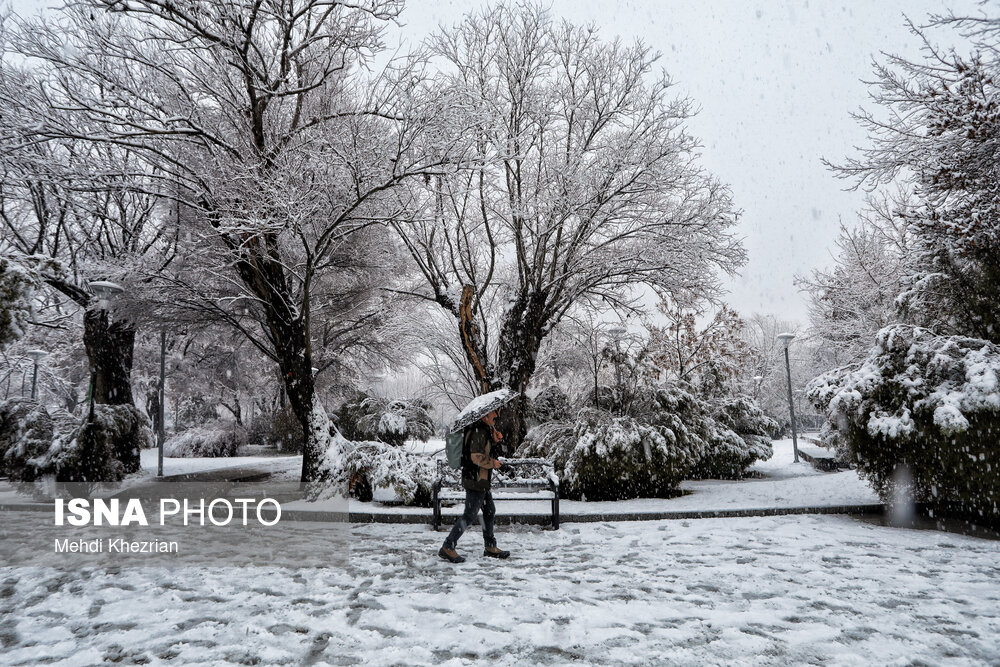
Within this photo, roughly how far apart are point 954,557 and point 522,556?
4.38 meters

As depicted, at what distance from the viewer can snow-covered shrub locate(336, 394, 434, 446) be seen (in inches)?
758

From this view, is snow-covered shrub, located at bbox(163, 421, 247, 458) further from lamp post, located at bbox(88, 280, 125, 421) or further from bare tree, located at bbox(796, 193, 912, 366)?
bare tree, located at bbox(796, 193, 912, 366)

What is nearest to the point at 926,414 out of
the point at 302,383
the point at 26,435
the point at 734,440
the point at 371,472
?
the point at 734,440

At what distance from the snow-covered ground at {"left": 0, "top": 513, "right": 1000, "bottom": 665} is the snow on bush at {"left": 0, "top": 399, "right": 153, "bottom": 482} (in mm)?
6047

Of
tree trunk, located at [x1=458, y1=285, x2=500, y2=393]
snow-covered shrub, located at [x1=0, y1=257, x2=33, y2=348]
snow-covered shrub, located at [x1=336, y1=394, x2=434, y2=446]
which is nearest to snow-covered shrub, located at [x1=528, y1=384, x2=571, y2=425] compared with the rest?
tree trunk, located at [x1=458, y1=285, x2=500, y2=393]

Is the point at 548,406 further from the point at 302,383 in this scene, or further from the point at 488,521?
the point at 488,521

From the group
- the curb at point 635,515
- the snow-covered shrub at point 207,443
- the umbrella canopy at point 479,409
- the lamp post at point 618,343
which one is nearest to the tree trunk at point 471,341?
the lamp post at point 618,343

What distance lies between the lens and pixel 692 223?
1238 cm

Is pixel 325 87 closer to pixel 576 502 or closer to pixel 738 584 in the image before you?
pixel 576 502

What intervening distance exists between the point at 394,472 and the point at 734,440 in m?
8.11

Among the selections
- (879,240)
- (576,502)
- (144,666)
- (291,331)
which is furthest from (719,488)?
(879,240)

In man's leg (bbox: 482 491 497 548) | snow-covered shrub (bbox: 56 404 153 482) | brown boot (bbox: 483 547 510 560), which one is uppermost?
snow-covered shrub (bbox: 56 404 153 482)

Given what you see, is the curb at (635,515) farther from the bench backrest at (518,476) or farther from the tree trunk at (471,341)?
the tree trunk at (471,341)

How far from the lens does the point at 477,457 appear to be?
19.8 feet
